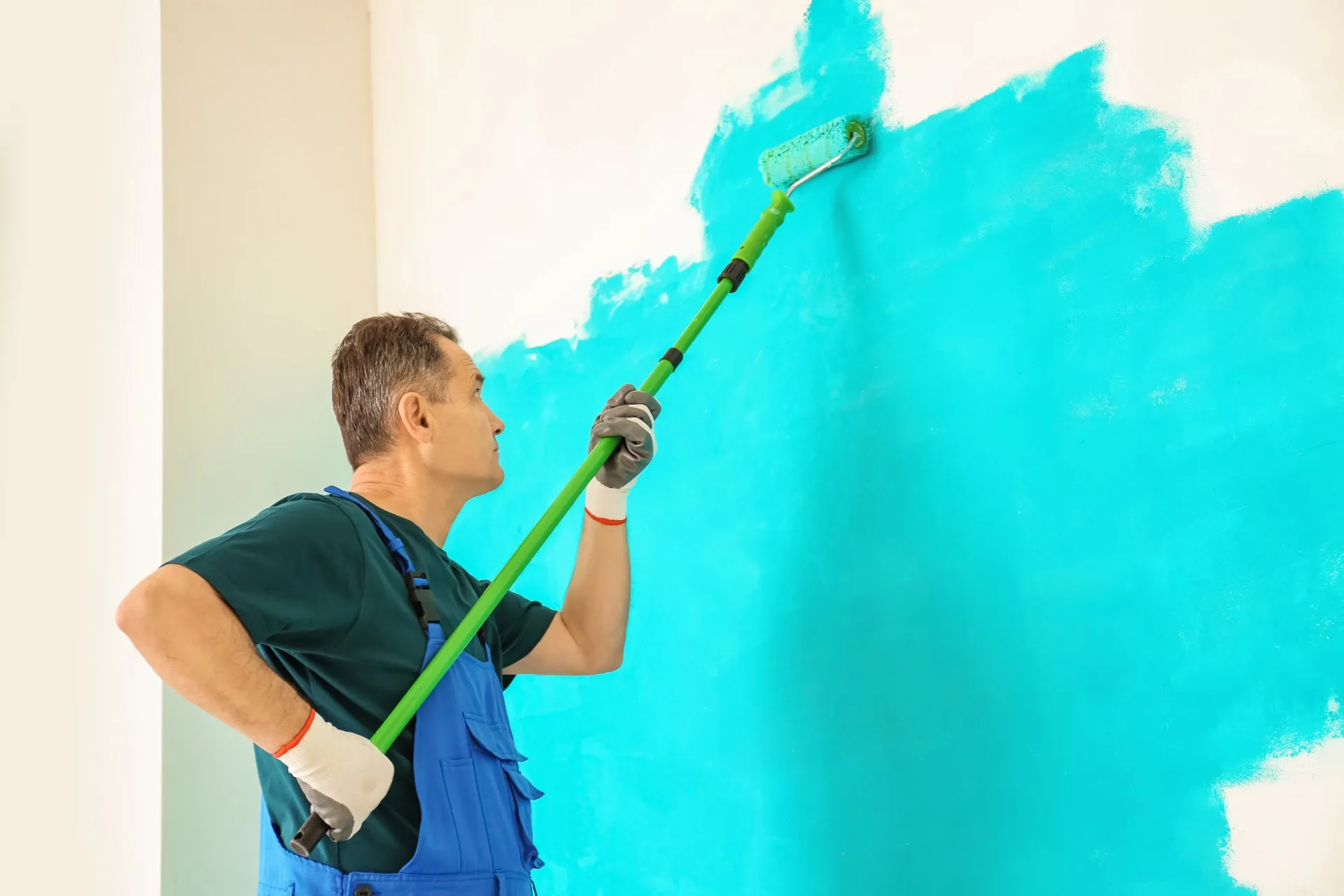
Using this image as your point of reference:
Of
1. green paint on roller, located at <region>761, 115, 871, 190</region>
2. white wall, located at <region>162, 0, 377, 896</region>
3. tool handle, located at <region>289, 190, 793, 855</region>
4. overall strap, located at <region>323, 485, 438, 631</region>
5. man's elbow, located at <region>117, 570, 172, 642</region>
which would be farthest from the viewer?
white wall, located at <region>162, 0, 377, 896</region>

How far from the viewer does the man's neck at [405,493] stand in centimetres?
140

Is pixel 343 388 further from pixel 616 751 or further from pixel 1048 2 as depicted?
pixel 1048 2

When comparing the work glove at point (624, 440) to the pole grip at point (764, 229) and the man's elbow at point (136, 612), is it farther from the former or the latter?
the man's elbow at point (136, 612)

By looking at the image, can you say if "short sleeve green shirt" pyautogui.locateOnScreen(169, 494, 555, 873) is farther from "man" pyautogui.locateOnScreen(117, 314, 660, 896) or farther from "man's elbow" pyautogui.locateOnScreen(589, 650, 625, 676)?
"man's elbow" pyautogui.locateOnScreen(589, 650, 625, 676)

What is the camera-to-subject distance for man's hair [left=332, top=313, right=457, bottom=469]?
143 centimetres

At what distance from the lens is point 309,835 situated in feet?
3.41

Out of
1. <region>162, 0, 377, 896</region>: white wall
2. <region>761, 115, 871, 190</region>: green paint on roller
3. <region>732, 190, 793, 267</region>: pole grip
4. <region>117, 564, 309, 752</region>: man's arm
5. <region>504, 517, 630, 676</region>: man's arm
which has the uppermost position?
<region>162, 0, 377, 896</region>: white wall

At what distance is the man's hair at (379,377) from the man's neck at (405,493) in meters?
0.03

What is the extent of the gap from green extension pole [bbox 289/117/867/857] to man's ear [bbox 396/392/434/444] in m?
0.20

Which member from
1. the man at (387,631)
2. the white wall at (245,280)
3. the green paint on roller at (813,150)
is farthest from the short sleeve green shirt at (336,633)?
the white wall at (245,280)

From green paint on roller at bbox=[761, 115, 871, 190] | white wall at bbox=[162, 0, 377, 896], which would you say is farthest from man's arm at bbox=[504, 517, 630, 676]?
white wall at bbox=[162, 0, 377, 896]

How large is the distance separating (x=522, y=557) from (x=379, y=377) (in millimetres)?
343

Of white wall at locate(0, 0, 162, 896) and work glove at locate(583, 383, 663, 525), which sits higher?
white wall at locate(0, 0, 162, 896)

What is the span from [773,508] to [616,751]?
1.56ft
